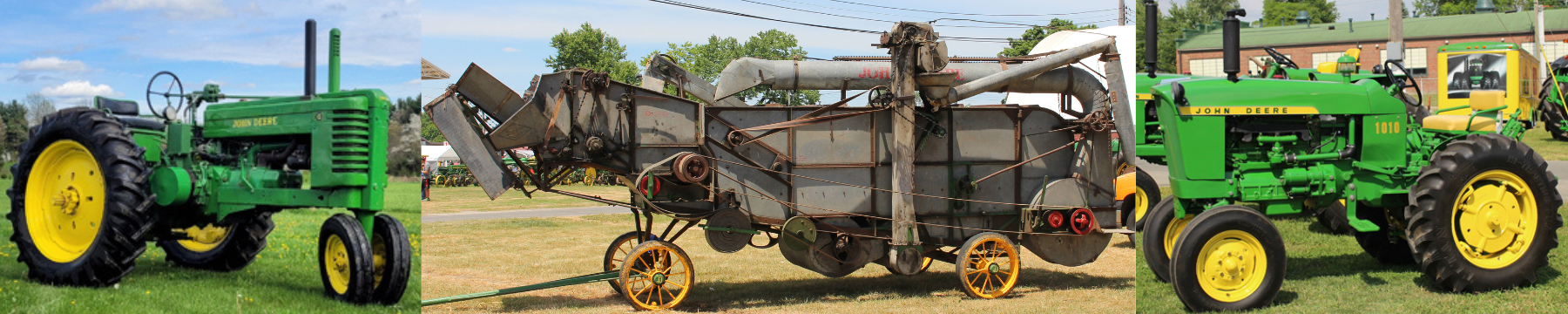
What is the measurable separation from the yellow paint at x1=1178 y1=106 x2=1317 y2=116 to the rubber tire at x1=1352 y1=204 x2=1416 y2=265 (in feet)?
5.74

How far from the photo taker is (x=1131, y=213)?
11180 millimetres

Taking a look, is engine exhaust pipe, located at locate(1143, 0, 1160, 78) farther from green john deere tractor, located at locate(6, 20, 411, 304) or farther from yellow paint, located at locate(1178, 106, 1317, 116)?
green john deere tractor, located at locate(6, 20, 411, 304)

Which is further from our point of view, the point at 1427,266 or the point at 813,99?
the point at 813,99

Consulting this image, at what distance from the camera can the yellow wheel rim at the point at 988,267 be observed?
26.5 feet

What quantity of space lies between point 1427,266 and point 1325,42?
655cm

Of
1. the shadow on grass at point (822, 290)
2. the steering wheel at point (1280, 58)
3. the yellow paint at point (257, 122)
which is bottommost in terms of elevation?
the shadow on grass at point (822, 290)

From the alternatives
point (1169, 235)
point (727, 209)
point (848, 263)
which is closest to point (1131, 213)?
point (1169, 235)

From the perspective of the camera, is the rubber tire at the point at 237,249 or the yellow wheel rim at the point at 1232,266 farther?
the rubber tire at the point at 237,249

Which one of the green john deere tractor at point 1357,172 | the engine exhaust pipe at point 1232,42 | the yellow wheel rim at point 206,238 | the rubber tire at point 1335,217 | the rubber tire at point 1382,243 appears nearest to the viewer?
the engine exhaust pipe at point 1232,42

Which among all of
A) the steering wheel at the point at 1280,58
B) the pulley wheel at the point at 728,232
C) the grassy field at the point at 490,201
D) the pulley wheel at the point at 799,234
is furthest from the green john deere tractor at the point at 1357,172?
the grassy field at the point at 490,201

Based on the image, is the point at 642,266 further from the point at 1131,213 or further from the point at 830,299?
the point at 1131,213

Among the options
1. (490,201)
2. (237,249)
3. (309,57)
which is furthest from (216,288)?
(490,201)

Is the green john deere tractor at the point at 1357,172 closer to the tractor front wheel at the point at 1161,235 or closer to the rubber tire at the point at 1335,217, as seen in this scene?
the tractor front wheel at the point at 1161,235

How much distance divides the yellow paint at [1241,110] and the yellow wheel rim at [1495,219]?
1.29m
